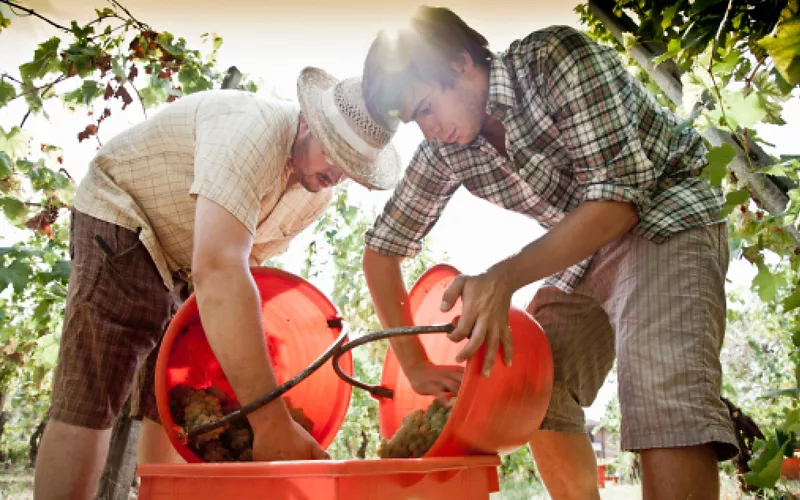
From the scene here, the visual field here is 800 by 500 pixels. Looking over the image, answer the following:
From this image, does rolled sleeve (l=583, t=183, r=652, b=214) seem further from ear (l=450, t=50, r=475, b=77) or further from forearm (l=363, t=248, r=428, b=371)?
forearm (l=363, t=248, r=428, b=371)

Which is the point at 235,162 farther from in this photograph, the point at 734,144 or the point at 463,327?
the point at 734,144

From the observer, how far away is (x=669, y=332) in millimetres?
1468

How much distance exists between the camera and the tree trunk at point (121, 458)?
2.55 meters

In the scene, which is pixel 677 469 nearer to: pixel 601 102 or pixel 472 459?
pixel 472 459

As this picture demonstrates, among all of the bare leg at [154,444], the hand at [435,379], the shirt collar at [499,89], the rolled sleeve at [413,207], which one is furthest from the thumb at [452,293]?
the bare leg at [154,444]

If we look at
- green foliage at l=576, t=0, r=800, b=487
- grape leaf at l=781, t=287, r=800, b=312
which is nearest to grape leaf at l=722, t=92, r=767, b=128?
green foliage at l=576, t=0, r=800, b=487

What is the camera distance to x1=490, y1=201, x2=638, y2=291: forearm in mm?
1452

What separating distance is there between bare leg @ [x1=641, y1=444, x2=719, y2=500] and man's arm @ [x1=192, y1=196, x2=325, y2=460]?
723mm

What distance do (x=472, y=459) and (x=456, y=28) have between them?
1.08m

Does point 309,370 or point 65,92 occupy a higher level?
point 65,92

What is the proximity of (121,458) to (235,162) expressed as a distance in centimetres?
158

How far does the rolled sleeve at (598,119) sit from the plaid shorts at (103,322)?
1.30 m

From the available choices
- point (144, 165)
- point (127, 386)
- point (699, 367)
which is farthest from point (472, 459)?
point (144, 165)

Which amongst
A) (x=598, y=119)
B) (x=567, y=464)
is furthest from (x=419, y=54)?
(x=567, y=464)
